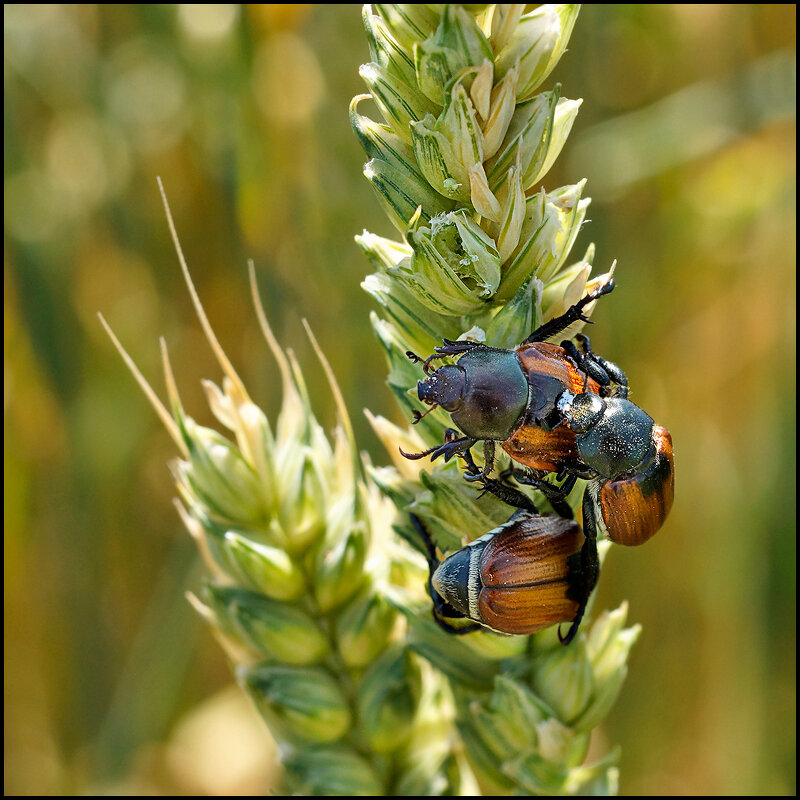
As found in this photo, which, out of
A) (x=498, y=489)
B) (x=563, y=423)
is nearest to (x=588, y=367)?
(x=563, y=423)

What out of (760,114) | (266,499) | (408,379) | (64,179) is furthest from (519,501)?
(64,179)

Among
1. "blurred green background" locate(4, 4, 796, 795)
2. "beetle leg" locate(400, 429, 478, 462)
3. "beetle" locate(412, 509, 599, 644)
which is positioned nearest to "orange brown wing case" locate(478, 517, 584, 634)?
"beetle" locate(412, 509, 599, 644)

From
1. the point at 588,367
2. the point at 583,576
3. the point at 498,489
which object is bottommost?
the point at 583,576

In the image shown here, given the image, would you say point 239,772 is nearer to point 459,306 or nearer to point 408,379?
point 408,379

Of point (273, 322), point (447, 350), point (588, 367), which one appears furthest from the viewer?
point (273, 322)

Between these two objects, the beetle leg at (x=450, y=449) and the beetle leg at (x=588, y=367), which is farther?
the beetle leg at (x=588, y=367)

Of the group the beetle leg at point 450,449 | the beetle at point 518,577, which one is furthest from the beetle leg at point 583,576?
the beetle leg at point 450,449

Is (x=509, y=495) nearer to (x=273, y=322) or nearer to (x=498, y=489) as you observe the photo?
(x=498, y=489)

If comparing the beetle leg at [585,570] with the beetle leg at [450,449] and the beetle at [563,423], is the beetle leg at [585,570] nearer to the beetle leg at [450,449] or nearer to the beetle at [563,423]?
the beetle at [563,423]
